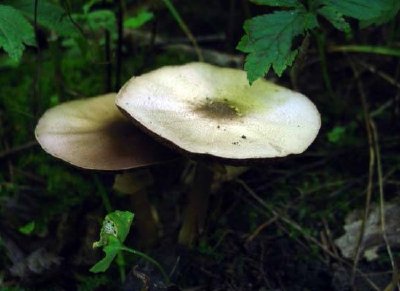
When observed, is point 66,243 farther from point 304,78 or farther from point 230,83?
point 304,78

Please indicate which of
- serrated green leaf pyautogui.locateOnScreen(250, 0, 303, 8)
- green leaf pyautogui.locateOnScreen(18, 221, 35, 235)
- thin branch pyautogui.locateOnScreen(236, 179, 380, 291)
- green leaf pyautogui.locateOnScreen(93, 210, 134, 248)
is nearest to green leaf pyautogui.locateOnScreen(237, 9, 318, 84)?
serrated green leaf pyautogui.locateOnScreen(250, 0, 303, 8)

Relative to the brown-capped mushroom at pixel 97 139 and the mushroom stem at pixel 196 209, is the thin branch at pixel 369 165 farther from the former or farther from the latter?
the brown-capped mushroom at pixel 97 139

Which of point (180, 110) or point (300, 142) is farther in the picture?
→ point (180, 110)

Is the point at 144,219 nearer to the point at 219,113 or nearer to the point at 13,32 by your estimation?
the point at 219,113

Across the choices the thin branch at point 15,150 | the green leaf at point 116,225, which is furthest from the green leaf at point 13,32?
the thin branch at point 15,150

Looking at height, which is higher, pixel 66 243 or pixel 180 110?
pixel 180 110

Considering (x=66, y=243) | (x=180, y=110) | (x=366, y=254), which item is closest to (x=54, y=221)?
(x=66, y=243)

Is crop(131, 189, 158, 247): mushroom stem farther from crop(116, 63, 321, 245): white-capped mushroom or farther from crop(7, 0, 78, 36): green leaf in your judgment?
crop(7, 0, 78, 36): green leaf
